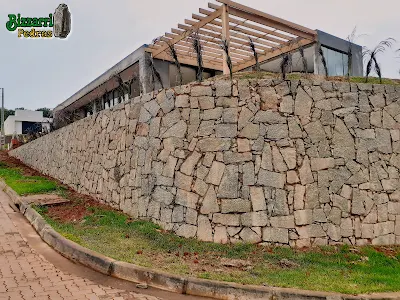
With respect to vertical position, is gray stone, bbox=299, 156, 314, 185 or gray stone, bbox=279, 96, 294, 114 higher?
gray stone, bbox=279, 96, 294, 114

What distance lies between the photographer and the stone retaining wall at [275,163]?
682 centimetres

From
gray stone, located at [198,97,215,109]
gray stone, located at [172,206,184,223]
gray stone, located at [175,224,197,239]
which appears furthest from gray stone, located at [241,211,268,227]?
gray stone, located at [198,97,215,109]

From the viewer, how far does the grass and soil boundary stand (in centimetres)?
496

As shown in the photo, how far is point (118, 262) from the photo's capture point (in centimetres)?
511

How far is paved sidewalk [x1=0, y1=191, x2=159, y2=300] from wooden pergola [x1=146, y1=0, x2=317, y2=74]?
6.97 metres

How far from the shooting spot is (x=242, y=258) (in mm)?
5969

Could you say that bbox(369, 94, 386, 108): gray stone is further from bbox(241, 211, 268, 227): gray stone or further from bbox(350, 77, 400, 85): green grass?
bbox(241, 211, 268, 227): gray stone

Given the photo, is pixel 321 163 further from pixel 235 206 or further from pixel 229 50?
pixel 229 50

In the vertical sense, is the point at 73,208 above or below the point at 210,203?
below

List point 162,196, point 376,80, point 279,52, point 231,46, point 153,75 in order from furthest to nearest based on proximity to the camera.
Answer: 1. point 279,52
2. point 231,46
3. point 153,75
4. point 376,80
5. point 162,196

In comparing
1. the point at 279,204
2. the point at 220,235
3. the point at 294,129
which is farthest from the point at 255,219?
the point at 294,129

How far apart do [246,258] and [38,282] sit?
319 cm

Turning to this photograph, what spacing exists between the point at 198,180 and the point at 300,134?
7.36ft

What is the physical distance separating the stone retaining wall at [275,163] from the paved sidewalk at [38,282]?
2575 mm
